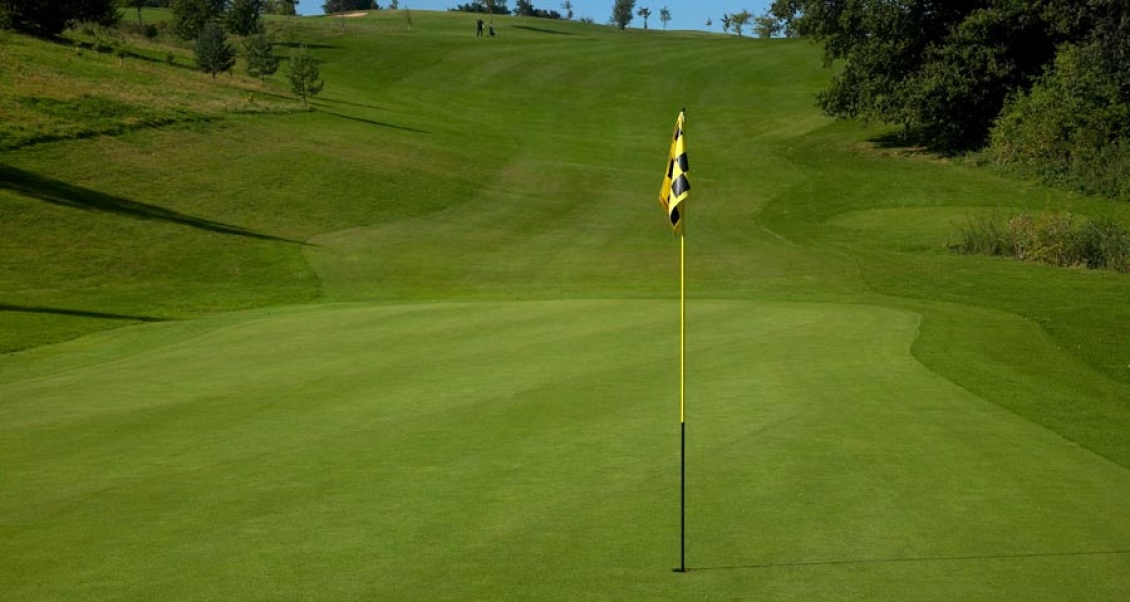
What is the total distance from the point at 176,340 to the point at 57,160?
19.0 meters

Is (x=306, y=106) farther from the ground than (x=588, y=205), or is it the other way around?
(x=306, y=106)

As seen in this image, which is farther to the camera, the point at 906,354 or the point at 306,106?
the point at 306,106

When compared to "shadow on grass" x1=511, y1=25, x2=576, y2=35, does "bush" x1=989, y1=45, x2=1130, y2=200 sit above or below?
below

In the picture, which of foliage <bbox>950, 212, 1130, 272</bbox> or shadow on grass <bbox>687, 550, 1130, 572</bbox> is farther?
foliage <bbox>950, 212, 1130, 272</bbox>

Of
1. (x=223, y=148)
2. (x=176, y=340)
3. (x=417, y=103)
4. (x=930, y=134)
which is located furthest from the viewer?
(x=417, y=103)

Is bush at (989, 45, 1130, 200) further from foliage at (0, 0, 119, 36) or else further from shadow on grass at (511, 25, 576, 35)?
shadow on grass at (511, 25, 576, 35)

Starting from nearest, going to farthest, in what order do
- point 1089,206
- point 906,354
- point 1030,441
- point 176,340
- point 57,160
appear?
1. point 1030,441
2. point 906,354
3. point 176,340
4. point 57,160
5. point 1089,206

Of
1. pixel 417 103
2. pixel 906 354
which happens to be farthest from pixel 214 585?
pixel 417 103

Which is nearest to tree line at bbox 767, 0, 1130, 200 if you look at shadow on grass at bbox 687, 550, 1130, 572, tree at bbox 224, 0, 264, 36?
shadow on grass at bbox 687, 550, 1130, 572

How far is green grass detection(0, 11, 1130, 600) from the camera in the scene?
21.4 ft

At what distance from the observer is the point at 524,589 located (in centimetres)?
598

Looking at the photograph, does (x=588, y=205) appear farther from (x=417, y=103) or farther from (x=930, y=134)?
(x=417, y=103)

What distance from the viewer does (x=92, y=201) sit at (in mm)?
29312

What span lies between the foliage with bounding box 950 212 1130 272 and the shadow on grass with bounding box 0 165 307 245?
17222 mm
